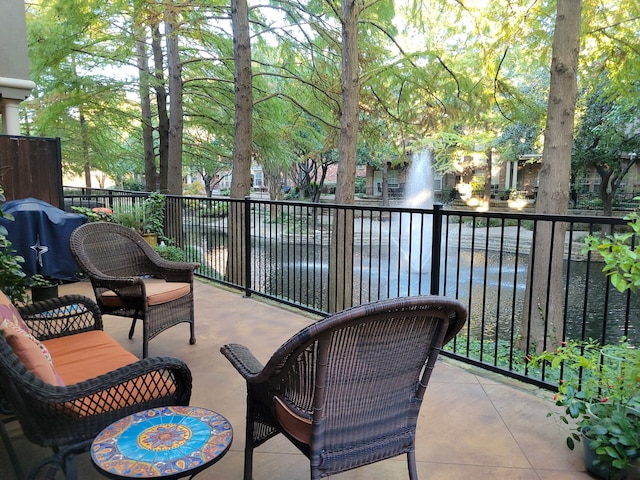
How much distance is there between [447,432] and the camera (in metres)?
2.12

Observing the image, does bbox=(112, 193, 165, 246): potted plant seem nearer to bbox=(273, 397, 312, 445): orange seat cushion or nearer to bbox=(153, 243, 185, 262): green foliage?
bbox=(153, 243, 185, 262): green foliage

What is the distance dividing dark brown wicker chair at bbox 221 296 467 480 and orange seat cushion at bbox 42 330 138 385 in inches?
28.8

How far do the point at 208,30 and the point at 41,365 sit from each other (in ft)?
28.5

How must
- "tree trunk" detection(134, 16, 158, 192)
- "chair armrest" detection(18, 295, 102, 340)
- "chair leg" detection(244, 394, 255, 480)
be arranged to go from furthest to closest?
"tree trunk" detection(134, 16, 158, 192)
"chair armrest" detection(18, 295, 102, 340)
"chair leg" detection(244, 394, 255, 480)

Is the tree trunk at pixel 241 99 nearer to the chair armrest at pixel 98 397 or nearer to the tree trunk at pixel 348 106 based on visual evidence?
the tree trunk at pixel 348 106

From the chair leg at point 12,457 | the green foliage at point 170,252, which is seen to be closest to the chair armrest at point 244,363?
the chair leg at point 12,457

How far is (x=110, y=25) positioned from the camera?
8719 mm

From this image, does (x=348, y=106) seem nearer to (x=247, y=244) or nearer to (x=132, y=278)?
(x=247, y=244)

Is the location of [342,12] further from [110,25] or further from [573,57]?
[110,25]

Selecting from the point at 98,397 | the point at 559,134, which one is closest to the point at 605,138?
the point at 559,134

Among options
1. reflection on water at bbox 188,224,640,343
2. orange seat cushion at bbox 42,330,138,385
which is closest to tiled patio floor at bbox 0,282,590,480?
orange seat cushion at bbox 42,330,138,385

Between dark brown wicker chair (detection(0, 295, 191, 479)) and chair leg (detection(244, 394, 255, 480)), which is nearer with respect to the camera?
dark brown wicker chair (detection(0, 295, 191, 479))

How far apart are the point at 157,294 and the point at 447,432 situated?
A: 1.97 meters

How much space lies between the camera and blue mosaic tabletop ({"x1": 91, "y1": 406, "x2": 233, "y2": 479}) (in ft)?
3.65
